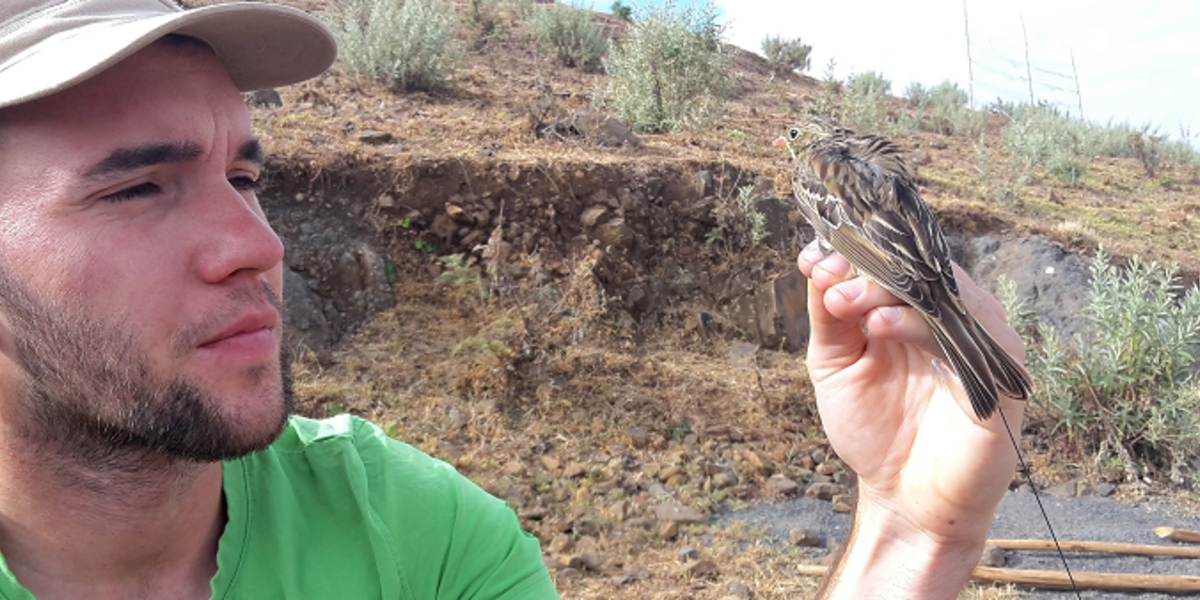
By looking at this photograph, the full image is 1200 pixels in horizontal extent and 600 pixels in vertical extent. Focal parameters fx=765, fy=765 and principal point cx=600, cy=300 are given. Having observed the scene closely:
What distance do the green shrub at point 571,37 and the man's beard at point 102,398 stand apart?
13943 mm

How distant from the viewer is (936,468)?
2.05 m

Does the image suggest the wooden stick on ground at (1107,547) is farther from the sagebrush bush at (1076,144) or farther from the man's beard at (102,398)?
the sagebrush bush at (1076,144)

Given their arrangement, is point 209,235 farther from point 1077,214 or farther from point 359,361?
point 1077,214

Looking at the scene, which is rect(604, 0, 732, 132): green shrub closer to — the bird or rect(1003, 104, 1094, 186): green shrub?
rect(1003, 104, 1094, 186): green shrub

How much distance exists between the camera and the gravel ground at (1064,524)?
506 centimetres

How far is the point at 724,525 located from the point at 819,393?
10.6ft

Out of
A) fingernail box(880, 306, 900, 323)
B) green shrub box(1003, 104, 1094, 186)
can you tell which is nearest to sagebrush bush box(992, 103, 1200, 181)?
green shrub box(1003, 104, 1094, 186)

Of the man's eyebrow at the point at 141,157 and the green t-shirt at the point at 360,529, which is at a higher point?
the man's eyebrow at the point at 141,157

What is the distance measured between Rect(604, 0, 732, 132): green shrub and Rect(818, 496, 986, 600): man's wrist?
29.4 feet

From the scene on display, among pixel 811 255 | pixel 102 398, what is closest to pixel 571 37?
pixel 811 255

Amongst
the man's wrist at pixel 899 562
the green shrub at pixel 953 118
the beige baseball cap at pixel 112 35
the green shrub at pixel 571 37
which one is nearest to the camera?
the beige baseball cap at pixel 112 35

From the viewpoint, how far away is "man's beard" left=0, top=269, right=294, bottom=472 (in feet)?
4.98

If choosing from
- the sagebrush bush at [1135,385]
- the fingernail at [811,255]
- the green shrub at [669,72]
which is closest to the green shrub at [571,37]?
the green shrub at [669,72]

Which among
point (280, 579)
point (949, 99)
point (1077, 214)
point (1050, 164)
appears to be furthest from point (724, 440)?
point (949, 99)
